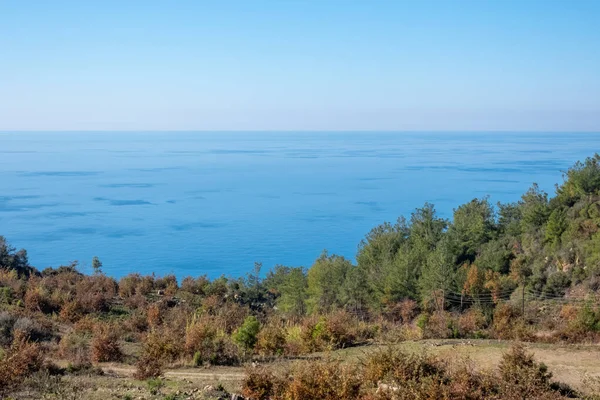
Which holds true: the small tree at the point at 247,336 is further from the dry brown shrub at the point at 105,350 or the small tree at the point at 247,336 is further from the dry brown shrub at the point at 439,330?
the dry brown shrub at the point at 439,330

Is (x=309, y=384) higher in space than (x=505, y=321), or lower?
higher

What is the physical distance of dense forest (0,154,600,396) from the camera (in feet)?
35.1

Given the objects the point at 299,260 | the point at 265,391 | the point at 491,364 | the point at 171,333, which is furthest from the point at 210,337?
the point at 299,260

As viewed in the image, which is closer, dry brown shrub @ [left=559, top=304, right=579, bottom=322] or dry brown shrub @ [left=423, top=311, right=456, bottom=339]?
dry brown shrub @ [left=423, top=311, right=456, bottom=339]

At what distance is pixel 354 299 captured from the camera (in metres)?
25.0

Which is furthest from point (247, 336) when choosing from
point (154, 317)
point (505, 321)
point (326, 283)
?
point (326, 283)

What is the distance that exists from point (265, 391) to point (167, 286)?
1605cm

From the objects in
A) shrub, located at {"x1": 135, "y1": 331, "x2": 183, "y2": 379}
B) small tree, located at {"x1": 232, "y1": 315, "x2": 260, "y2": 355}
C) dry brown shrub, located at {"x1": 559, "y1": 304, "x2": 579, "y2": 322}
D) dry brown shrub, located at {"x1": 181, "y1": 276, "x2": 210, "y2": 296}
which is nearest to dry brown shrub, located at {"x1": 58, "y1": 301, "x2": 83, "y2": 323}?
shrub, located at {"x1": 135, "y1": 331, "x2": 183, "y2": 379}

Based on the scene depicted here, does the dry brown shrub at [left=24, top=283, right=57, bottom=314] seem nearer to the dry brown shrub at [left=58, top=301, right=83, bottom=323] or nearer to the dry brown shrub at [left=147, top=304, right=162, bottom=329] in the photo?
the dry brown shrub at [left=58, top=301, right=83, bottom=323]

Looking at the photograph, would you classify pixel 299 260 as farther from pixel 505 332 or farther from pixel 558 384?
pixel 558 384

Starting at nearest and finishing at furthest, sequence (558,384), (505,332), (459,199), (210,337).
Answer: (558,384), (210,337), (505,332), (459,199)

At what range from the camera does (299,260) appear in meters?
49.8

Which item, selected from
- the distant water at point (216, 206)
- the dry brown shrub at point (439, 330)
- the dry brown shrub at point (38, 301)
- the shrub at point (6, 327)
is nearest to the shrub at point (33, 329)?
the shrub at point (6, 327)

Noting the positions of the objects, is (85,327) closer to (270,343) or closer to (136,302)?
(136,302)
